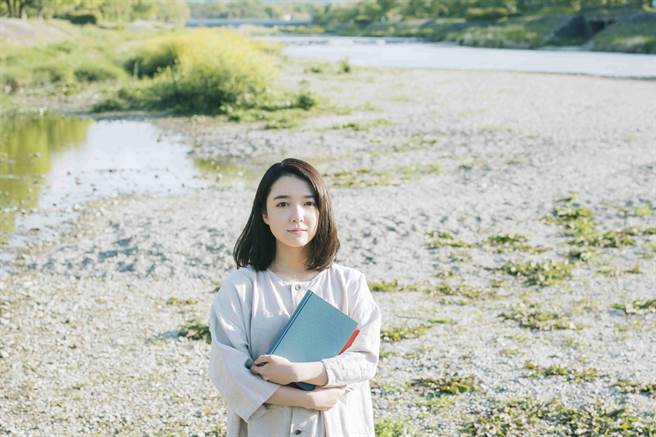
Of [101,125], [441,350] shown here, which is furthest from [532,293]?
[101,125]

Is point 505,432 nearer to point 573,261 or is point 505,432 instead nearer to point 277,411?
point 277,411

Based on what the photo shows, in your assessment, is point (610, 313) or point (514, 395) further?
point (610, 313)

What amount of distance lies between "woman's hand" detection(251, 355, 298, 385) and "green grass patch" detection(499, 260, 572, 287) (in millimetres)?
5823

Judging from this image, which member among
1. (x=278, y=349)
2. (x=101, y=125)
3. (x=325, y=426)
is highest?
(x=278, y=349)

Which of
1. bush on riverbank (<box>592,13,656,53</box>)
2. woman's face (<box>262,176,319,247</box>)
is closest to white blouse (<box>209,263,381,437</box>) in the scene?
woman's face (<box>262,176,319,247</box>)

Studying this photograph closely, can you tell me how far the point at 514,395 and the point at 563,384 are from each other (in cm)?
40

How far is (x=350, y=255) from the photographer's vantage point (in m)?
9.07

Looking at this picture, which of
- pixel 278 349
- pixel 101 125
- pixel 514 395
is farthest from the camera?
pixel 101 125

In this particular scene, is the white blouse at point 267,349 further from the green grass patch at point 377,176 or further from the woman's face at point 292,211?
the green grass patch at point 377,176

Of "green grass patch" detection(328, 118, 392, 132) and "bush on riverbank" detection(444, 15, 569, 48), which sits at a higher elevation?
"bush on riverbank" detection(444, 15, 569, 48)

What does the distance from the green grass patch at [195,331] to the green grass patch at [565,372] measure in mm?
2498

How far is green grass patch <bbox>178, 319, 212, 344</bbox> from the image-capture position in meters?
6.71

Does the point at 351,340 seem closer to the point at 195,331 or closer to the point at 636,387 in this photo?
the point at 636,387

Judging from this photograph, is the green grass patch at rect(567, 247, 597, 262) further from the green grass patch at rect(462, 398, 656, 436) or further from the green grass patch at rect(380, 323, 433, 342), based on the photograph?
the green grass patch at rect(462, 398, 656, 436)
